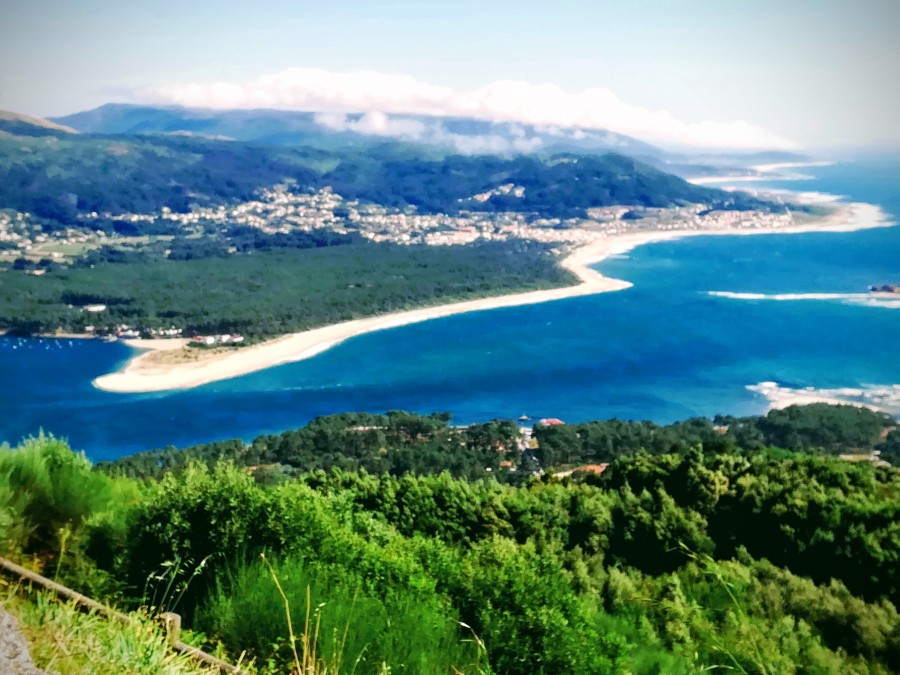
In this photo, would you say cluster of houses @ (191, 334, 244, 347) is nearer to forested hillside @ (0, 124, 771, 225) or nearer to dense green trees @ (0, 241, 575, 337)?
dense green trees @ (0, 241, 575, 337)

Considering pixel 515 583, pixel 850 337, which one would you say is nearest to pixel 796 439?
pixel 850 337

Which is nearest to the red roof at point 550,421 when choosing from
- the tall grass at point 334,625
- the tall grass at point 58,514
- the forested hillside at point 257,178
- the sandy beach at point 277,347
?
the sandy beach at point 277,347

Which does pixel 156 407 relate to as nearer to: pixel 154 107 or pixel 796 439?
pixel 796 439

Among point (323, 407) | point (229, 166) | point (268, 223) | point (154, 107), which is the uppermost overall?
point (154, 107)

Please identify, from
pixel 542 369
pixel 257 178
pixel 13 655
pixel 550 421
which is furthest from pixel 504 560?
pixel 257 178

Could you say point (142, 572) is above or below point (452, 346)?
above

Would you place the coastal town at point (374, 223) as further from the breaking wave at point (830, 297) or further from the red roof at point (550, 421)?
the red roof at point (550, 421)

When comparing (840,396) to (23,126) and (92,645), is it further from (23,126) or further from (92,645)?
(23,126)
